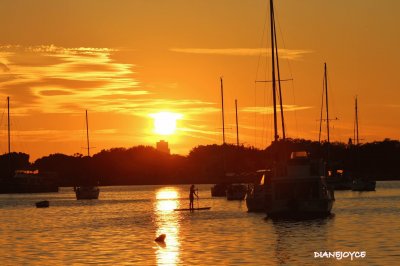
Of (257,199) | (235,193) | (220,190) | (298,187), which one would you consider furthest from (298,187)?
(220,190)

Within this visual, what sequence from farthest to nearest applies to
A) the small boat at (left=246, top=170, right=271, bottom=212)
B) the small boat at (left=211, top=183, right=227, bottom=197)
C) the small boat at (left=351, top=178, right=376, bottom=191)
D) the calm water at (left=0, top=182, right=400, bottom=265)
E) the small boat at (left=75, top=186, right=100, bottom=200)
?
the small boat at (left=351, top=178, right=376, bottom=191)
the small boat at (left=75, top=186, right=100, bottom=200)
the small boat at (left=211, top=183, right=227, bottom=197)
the small boat at (left=246, top=170, right=271, bottom=212)
the calm water at (left=0, top=182, right=400, bottom=265)

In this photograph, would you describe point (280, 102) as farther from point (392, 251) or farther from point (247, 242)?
point (392, 251)

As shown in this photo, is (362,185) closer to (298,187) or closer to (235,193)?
(235,193)

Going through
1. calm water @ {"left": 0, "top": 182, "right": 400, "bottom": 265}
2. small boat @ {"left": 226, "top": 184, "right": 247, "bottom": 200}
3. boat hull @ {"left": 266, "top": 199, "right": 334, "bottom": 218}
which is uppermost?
small boat @ {"left": 226, "top": 184, "right": 247, "bottom": 200}

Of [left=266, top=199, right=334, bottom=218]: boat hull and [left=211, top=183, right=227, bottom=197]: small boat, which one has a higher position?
[left=211, top=183, right=227, bottom=197]: small boat

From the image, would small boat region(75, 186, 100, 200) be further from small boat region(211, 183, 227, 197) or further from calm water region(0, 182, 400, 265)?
calm water region(0, 182, 400, 265)

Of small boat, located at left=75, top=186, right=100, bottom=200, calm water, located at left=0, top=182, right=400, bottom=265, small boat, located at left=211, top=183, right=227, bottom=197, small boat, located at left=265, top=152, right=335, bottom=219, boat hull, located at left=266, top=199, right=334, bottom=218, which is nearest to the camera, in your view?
calm water, located at left=0, top=182, right=400, bottom=265

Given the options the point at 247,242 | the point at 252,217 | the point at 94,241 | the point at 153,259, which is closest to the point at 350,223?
the point at 252,217

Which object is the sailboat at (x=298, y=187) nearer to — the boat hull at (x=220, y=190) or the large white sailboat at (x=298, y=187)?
the large white sailboat at (x=298, y=187)

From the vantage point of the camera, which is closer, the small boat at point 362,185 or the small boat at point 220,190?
the small boat at point 220,190

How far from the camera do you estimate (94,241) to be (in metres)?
68.5

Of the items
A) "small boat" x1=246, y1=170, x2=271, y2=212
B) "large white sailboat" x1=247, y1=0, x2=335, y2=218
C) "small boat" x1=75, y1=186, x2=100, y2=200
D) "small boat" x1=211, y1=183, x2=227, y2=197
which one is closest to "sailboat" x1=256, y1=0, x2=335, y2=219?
"large white sailboat" x1=247, y1=0, x2=335, y2=218

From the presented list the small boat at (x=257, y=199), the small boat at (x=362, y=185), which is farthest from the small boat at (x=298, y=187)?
the small boat at (x=362, y=185)

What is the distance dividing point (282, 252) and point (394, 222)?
26.7 meters
